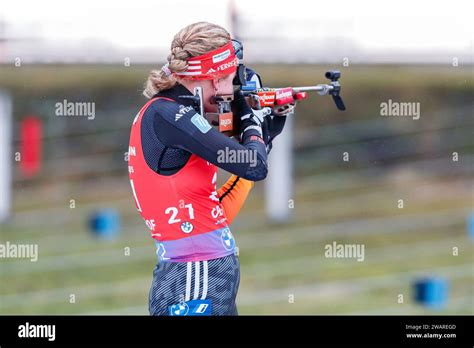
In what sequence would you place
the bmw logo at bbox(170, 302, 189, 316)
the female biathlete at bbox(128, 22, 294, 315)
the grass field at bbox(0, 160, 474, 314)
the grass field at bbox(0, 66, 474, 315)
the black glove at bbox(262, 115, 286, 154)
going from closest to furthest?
the female biathlete at bbox(128, 22, 294, 315)
the bmw logo at bbox(170, 302, 189, 316)
the black glove at bbox(262, 115, 286, 154)
the grass field at bbox(0, 160, 474, 314)
the grass field at bbox(0, 66, 474, 315)

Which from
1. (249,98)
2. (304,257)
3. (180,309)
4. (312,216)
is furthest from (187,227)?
(312,216)

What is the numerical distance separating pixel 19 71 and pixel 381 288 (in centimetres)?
461

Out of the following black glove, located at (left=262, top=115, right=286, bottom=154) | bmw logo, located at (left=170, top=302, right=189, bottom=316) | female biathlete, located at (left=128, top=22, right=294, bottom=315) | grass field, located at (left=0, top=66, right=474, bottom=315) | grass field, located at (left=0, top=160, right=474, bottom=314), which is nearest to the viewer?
female biathlete, located at (left=128, top=22, right=294, bottom=315)

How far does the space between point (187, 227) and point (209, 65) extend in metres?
0.68

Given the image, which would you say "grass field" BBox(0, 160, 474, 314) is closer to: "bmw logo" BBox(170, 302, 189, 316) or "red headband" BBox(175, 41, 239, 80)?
"bmw logo" BBox(170, 302, 189, 316)

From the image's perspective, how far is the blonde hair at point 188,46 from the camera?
4.33 meters

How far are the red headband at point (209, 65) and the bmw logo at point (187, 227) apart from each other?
1.99ft

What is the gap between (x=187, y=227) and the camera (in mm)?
4363

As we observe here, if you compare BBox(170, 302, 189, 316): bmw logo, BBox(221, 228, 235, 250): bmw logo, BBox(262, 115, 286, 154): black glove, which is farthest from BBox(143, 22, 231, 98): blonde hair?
BBox(170, 302, 189, 316): bmw logo

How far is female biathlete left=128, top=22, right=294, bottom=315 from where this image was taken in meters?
4.28

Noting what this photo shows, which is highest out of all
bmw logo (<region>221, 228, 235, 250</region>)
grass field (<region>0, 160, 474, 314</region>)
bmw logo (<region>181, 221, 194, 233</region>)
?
bmw logo (<region>181, 221, 194, 233</region>)

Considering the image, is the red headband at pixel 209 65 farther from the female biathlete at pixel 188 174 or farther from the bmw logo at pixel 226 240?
the bmw logo at pixel 226 240

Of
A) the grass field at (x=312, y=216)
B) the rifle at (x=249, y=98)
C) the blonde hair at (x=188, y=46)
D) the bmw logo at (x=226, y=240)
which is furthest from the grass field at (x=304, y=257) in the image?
the blonde hair at (x=188, y=46)
